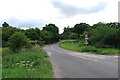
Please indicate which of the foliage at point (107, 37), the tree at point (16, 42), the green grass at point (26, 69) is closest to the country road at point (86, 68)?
the green grass at point (26, 69)

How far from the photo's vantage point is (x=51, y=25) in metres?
113

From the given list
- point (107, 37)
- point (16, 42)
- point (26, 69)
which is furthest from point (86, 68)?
point (107, 37)

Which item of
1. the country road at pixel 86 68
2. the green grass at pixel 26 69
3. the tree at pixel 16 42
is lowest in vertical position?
the country road at pixel 86 68

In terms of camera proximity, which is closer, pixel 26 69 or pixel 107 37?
pixel 26 69

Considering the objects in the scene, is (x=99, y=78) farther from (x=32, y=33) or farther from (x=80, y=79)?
(x=32, y=33)

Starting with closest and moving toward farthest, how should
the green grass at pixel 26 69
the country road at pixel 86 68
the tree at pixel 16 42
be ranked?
the green grass at pixel 26 69 → the country road at pixel 86 68 → the tree at pixel 16 42

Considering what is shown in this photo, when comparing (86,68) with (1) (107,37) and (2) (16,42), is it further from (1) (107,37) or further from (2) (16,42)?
(1) (107,37)

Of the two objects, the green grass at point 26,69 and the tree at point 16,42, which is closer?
the green grass at point 26,69

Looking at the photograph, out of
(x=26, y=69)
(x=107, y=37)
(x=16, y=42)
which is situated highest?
(x=107, y=37)

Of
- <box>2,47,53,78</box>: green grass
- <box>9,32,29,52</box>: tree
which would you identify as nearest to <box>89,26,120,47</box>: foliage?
<box>9,32,29,52</box>: tree

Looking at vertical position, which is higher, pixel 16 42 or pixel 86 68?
pixel 16 42

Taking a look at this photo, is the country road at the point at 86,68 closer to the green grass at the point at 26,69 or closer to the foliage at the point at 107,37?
the green grass at the point at 26,69

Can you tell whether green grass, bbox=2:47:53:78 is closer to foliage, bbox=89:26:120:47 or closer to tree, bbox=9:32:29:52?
tree, bbox=9:32:29:52

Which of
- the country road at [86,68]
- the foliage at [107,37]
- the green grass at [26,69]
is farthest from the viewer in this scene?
the foliage at [107,37]
